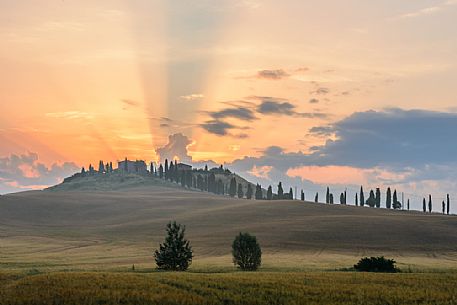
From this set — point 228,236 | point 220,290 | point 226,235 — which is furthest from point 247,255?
point 226,235

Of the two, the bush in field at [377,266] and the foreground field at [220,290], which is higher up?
the bush in field at [377,266]

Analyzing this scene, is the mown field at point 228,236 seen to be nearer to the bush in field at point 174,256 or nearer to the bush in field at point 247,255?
the bush in field at point 247,255

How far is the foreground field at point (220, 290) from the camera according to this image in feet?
90.6

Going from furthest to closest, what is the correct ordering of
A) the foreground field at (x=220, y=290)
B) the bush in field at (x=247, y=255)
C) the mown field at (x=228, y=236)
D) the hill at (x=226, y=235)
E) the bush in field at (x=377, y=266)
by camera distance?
the hill at (x=226, y=235) → the mown field at (x=228, y=236) → the bush in field at (x=247, y=255) → the bush in field at (x=377, y=266) → the foreground field at (x=220, y=290)

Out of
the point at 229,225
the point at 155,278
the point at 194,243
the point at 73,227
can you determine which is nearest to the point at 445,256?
the point at 194,243

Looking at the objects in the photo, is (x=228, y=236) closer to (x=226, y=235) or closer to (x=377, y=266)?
(x=226, y=235)

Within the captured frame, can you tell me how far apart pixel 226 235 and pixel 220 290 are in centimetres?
8421

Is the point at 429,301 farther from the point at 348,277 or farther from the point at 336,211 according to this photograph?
the point at 336,211

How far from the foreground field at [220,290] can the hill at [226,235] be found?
27433 millimetres

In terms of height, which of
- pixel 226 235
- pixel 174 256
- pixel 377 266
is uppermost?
pixel 226 235

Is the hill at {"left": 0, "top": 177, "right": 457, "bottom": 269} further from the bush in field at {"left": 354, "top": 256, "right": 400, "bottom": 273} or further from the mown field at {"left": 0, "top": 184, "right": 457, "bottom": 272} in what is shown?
the bush in field at {"left": 354, "top": 256, "right": 400, "bottom": 273}

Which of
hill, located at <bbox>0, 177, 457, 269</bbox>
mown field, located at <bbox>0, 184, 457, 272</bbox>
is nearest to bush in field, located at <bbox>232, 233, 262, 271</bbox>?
mown field, located at <bbox>0, 184, 457, 272</bbox>

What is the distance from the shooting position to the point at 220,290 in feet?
100

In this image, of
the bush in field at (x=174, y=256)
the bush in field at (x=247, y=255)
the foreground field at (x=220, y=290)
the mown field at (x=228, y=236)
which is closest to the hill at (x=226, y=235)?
the mown field at (x=228, y=236)
